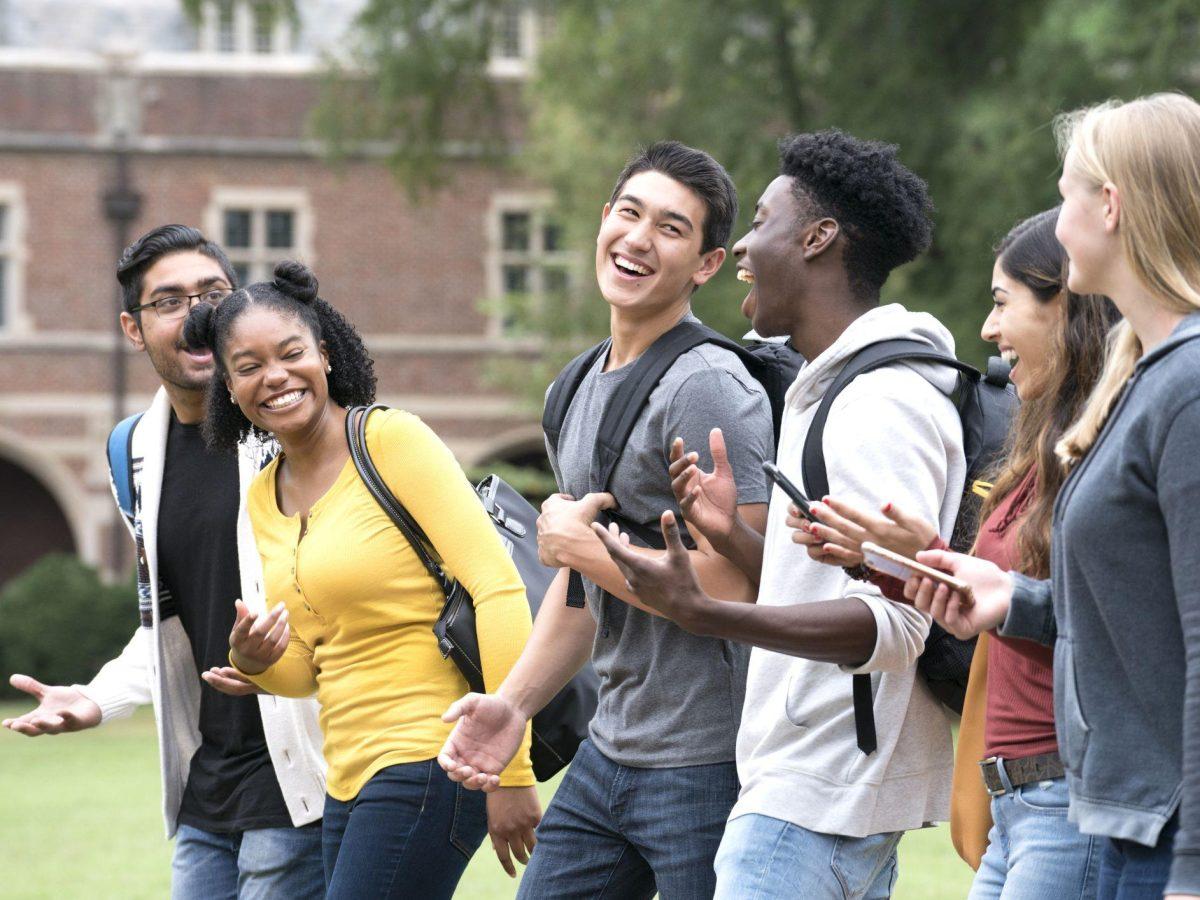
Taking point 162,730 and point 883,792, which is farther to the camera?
point 162,730

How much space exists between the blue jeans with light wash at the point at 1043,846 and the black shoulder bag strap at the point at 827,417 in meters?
0.24

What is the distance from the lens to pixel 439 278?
90.6 ft

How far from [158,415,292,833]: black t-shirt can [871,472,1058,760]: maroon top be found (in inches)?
69.0

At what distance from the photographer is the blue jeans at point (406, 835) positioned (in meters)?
3.58

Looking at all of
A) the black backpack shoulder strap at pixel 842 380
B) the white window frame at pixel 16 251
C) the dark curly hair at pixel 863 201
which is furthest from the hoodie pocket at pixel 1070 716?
the white window frame at pixel 16 251

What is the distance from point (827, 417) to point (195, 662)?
197 centimetres

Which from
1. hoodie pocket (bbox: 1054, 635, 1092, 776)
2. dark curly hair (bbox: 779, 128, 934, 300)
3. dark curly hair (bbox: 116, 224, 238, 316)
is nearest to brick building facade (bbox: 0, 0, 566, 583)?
dark curly hair (bbox: 116, 224, 238, 316)

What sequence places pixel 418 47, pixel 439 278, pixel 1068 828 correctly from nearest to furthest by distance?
pixel 1068 828 < pixel 418 47 < pixel 439 278

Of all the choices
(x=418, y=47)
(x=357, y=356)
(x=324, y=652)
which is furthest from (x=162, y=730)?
(x=418, y=47)

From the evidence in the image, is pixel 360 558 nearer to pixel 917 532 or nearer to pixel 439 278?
pixel 917 532

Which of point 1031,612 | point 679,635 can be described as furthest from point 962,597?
point 679,635

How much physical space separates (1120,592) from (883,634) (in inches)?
22.4

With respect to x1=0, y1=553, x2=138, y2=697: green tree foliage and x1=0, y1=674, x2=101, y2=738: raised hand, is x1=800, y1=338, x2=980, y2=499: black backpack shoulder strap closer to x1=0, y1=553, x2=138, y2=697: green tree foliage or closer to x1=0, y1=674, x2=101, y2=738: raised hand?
x1=0, y1=674, x2=101, y2=738: raised hand

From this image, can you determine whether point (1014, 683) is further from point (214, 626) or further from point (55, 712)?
point (55, 712)
